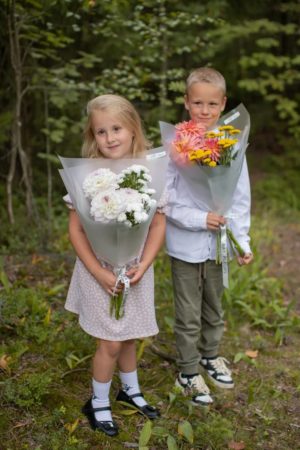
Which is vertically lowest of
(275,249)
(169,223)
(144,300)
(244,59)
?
(275,249)

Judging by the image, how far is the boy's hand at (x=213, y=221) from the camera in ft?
10.0

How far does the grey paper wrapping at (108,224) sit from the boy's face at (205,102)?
1.67 feet

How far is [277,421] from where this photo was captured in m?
3.15

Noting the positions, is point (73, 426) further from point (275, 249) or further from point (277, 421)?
point (275, 249)

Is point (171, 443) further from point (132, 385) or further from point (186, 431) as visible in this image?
point (132, 385)

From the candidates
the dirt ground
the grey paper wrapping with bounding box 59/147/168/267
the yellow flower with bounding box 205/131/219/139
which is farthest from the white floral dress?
the dirt ground

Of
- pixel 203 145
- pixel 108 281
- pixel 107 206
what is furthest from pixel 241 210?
pixel 107 206

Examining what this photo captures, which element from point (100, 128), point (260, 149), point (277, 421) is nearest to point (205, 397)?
point (277, 421)

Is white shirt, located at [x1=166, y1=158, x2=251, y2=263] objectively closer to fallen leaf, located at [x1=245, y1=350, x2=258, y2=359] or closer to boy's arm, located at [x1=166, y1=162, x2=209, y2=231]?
boy's arm, located at [x1=166, y1=162, x2=209, y2=231]

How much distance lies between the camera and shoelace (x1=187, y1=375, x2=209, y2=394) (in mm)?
3262

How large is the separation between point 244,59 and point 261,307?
11.8 feet

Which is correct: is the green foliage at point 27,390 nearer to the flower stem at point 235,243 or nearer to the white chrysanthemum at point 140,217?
the white chrysanthemum at point 140,217

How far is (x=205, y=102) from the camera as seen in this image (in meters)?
3.03

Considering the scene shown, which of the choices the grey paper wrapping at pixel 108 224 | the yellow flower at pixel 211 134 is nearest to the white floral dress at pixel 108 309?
the grey paper wrapping at pixel 108 224
